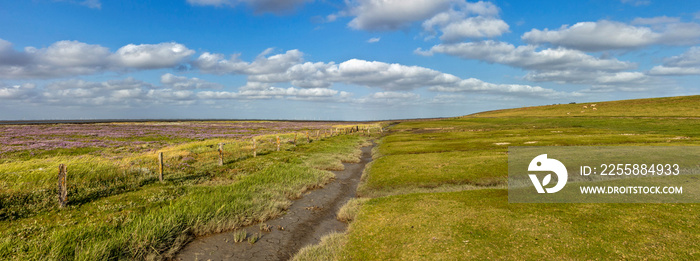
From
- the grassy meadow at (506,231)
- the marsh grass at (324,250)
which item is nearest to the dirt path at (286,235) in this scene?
the marsh grass at (324,250)

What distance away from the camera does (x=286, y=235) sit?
13281 mm

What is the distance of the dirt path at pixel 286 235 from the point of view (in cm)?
1123

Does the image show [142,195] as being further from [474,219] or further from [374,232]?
[474,219]

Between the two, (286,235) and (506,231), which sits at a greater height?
(506,231)

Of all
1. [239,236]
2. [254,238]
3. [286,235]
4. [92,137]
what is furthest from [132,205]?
[92,137]

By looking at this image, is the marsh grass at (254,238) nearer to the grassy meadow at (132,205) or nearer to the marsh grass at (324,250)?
the grassy meadow at (132,205)

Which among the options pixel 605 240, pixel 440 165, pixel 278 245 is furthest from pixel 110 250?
pixel 440 165

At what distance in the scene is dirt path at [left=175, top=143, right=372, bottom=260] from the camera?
11227 mm

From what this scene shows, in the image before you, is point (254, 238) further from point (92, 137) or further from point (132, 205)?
point (92, 137)

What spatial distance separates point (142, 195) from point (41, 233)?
575 cm

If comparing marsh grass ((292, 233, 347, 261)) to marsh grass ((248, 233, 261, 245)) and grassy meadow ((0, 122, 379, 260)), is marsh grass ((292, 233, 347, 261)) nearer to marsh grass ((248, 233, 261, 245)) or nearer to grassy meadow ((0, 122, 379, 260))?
marsh grass ((248, 233, 261, 245))

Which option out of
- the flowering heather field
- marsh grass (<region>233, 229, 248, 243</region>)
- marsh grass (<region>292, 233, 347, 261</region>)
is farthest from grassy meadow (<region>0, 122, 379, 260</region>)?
the flowering heather field

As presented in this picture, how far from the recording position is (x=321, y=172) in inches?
1025

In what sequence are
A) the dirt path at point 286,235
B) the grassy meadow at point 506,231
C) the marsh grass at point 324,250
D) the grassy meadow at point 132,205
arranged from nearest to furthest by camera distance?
the grassy meadow at point 506,231, the grassy meadow at point 132,205, the marsh grass at point 324,250, the dirt path at point 286,235
